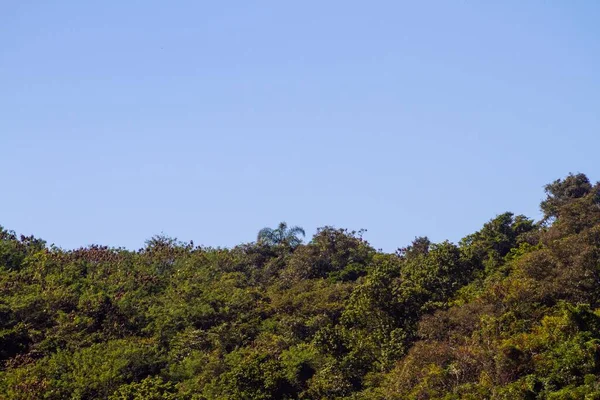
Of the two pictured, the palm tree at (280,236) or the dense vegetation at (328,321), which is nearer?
the dense vegetation at (328,321)

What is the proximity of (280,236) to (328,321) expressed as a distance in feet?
50.8

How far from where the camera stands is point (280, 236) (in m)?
46.4

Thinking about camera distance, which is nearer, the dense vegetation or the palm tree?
the dense vegetation

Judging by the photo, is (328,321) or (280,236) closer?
(328,321)

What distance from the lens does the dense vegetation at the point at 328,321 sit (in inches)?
920

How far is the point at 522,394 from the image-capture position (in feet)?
69.1

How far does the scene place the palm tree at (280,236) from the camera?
1807 inches

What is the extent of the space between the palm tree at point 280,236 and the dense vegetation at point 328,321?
521cm

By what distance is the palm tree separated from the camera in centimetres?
4591

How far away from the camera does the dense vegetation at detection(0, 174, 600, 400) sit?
76.7ft

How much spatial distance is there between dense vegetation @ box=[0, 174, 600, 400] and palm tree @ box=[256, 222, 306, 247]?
521 centimetres

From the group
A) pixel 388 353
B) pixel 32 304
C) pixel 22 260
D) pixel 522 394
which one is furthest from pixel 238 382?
pixel 22 260

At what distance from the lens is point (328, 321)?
31375 mm

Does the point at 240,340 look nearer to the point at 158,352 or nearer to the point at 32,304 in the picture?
the point at 158,352
